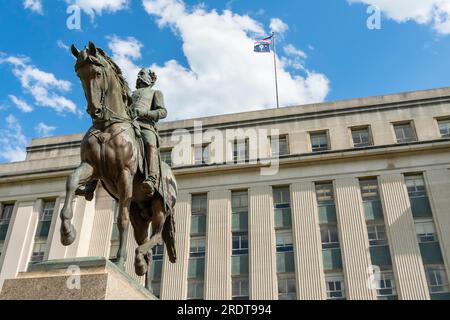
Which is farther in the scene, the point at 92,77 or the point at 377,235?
the point at 377,235

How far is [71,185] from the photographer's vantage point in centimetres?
642

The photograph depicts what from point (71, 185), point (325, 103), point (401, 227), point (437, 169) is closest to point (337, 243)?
point (401, 227)

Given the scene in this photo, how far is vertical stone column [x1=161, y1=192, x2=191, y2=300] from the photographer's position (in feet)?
99.5

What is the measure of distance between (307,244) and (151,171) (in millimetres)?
24404

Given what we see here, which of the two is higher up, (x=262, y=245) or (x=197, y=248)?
(x=197, y=248)

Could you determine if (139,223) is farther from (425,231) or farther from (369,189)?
(369,189)

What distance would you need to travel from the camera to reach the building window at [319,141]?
1389 inches

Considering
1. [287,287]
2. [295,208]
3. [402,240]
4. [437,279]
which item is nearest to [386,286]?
[437,279]

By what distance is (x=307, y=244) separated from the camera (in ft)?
99.3

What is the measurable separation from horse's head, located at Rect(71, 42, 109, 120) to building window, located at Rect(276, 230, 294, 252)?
2550 cm

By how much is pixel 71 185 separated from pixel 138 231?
223 cm

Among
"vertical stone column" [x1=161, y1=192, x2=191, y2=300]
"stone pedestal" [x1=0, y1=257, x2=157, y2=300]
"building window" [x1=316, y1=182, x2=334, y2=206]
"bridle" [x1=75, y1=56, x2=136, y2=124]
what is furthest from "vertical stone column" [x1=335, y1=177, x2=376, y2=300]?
"stone pedestal" [x1=0, y1=257, x2=157, y2=300]

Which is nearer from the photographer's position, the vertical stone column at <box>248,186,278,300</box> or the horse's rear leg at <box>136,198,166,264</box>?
the horse's rear leg at <box>136,198,166,264</box>

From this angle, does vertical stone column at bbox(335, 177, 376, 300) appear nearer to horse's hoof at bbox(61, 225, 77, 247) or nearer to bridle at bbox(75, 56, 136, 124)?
bridle at bbox(75, 56, 136, 124)
